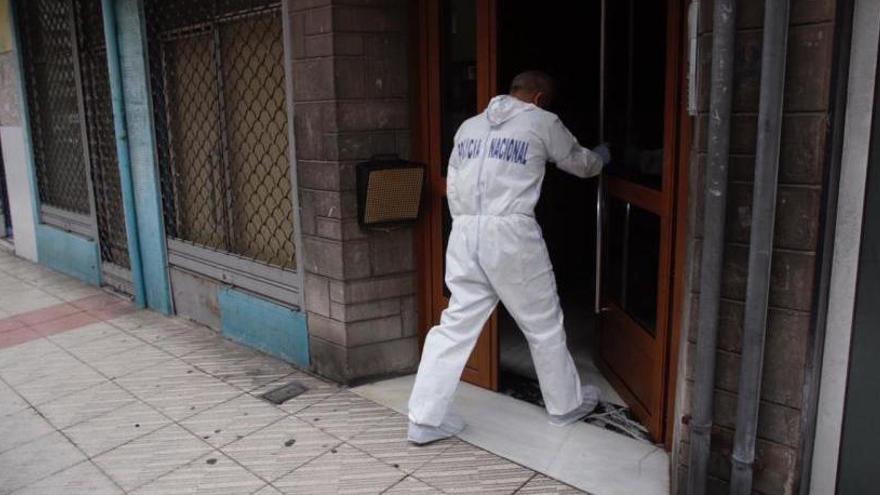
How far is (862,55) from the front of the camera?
2.33m

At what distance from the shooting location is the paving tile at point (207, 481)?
327cm

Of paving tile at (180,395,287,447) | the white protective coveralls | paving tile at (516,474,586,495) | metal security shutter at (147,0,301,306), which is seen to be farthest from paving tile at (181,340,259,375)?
paving tile at (516,474,586,495)

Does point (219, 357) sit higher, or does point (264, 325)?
point (264, 325)

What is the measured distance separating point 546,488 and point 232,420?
1771 mm

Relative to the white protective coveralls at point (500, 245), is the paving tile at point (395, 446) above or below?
below

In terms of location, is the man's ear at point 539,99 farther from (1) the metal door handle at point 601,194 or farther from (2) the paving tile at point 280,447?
(2) the paving tile at point 280,447

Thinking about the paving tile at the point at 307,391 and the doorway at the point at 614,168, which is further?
the paving tile at the point at 307,391

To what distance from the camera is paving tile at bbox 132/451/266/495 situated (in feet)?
10.7

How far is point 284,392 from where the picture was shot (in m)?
4.30

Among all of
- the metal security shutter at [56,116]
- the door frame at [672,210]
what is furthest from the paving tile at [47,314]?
the door frame at [672,210]

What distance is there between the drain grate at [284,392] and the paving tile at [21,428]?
115 cm

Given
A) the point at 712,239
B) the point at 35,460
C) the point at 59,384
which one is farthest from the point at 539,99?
the point at 59,384

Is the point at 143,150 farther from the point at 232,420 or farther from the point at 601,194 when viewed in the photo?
the point at 601,194

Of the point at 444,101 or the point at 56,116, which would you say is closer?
the point at 444,101
